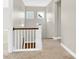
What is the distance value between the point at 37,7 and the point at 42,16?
921mm

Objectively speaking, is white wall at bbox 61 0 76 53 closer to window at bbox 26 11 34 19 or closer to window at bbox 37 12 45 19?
window at bbox 37 12 45 19

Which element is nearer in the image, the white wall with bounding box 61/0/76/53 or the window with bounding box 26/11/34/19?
the white wall with bounding box 61/0/76/53

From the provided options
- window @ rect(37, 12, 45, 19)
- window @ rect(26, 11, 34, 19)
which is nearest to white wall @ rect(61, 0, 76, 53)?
window @ rect(37, 12, 45, 19)

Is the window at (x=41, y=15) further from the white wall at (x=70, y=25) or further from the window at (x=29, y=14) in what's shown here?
the white wall at (x=70, y=25)

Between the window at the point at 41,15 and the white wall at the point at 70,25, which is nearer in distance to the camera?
the white wall at the point at 70,25

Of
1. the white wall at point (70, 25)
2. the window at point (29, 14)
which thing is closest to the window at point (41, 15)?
the window at point (29, 14)

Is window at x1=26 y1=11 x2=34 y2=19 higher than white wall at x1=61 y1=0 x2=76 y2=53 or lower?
higher

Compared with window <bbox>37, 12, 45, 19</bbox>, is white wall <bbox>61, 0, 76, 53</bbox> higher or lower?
lower

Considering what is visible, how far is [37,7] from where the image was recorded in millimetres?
11484

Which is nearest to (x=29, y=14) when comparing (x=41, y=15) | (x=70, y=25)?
(x=41, y=15)

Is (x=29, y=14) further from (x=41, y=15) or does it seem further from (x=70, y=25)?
(x=70, y=25)

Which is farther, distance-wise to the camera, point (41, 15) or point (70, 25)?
point (41, 15)

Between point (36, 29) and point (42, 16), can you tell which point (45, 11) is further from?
point (36, 29)

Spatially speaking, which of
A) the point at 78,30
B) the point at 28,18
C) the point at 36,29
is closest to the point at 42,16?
the point at 28,18
